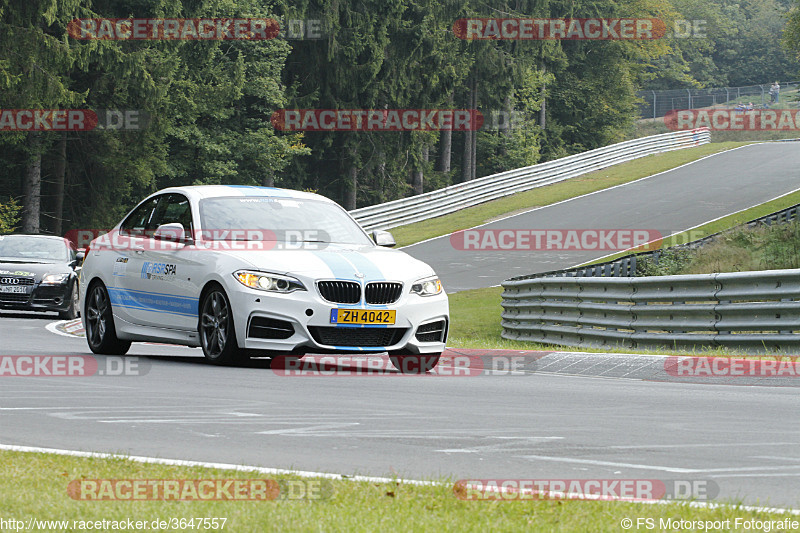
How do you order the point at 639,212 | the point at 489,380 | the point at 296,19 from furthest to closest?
the point at 296,19, the point at 639,212, the point at 489,380

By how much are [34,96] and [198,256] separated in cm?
2789

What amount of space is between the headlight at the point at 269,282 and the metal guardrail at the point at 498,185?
3198 cm

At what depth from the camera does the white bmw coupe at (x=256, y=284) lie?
38.2ft

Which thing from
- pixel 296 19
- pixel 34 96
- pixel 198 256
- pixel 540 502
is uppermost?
pixel 296 19

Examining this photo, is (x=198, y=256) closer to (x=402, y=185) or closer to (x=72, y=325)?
(x=72, y=325)

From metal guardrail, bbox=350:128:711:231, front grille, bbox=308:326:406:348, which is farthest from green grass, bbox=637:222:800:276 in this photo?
metal guardrail, bbox=350:128:711:231

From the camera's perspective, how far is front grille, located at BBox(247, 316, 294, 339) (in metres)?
11.6

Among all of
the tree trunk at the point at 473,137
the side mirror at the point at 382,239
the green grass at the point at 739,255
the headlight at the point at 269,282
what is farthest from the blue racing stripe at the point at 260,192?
the tree trunk at the point at 473,137

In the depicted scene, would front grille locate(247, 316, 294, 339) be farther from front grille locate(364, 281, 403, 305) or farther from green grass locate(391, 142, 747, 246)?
green grass locate(391, 142, 747, 246)

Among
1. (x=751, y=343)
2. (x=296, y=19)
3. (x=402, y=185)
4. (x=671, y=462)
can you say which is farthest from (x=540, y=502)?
(x=402, y=185)

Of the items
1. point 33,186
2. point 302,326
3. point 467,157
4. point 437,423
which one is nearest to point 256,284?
point 302,326

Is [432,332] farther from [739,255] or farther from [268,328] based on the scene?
[739,255]

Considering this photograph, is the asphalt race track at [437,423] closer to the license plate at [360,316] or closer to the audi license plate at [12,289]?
the license plate at [360,316]

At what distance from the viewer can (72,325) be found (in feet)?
Result: 69.2
